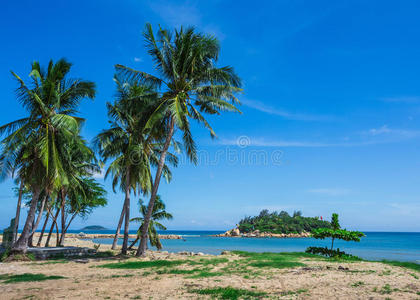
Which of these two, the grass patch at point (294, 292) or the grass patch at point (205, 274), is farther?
the grass patch at point (205, 274)

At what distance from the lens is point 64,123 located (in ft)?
44.9

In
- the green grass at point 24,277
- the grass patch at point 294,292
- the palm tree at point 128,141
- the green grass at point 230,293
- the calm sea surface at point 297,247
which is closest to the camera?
A: the green grass at point 230,293

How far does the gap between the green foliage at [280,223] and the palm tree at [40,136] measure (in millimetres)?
76106

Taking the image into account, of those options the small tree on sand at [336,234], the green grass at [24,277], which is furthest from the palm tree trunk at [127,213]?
the small tree on sand at [336,234]

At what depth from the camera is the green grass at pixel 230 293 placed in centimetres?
695

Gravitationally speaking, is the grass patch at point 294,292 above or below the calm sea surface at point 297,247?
above

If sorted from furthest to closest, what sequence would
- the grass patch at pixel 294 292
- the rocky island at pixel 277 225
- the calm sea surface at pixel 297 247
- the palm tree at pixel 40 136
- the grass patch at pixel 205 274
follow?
the rocky island at pixel 277 225, the calm sea surface at pixel 297 247, the palm tree at pixel 40 136, the grass patch at pixel 205 274, the grass patch at pixel 294 292

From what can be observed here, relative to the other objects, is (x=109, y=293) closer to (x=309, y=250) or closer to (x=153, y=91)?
(x=153, y=91)

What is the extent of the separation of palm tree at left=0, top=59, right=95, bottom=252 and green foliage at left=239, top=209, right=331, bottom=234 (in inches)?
2996

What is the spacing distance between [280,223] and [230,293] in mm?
83747

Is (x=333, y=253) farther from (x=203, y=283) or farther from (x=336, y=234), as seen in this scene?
(x=203, y=283)

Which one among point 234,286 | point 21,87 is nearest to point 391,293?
point 234,286

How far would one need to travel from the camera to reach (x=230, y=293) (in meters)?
7.24

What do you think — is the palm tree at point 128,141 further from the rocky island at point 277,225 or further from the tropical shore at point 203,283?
the rocky island at point 277,225
